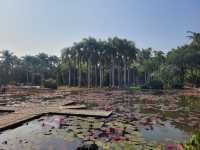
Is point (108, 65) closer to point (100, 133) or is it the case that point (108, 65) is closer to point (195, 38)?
point (195, 38)

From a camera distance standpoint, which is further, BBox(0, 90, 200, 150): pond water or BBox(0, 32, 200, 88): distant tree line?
BBox(0, 32, 200, 88): distant tree line

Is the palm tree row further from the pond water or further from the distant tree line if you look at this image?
the pond water

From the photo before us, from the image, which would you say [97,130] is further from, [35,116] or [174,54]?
[174,54]

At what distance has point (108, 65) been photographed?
62219 millimetres

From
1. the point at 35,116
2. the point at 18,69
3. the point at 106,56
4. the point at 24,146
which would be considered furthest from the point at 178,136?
the point at 18,69

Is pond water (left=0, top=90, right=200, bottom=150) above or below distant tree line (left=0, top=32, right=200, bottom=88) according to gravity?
below

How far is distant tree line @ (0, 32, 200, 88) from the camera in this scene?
52844 millimetres

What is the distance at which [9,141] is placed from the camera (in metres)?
7.92

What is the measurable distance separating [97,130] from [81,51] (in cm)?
4922

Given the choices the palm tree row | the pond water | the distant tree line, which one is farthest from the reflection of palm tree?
the pond water

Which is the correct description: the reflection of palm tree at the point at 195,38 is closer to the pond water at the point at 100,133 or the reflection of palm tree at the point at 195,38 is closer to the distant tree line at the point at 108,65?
the distant tree line at the point at 108,65

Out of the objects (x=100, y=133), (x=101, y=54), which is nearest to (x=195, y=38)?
(x=101, y=54)

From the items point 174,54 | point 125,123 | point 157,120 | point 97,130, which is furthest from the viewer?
point 174,54

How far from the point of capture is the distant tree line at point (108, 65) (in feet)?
173
